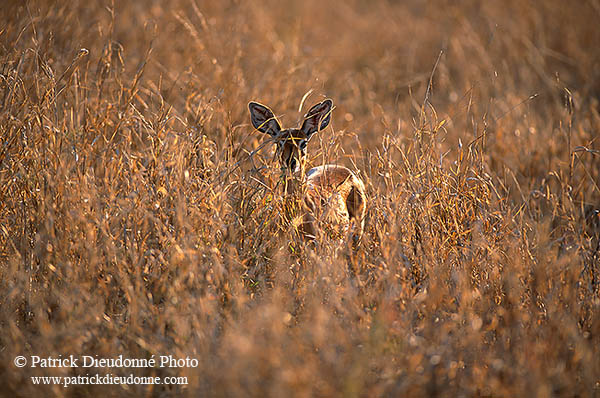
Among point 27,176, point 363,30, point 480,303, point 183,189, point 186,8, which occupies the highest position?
point 363,30

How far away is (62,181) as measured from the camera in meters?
3.57

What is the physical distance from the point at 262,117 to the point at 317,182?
0.62 meters

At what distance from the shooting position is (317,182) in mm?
4547

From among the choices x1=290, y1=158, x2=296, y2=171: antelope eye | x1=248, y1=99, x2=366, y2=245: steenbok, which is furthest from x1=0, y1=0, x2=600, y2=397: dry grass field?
x1=290, y1=158, x2=296, y2=171: antelope eye

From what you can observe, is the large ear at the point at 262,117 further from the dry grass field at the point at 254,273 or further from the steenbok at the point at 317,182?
the dry grass field at the point at 254,273

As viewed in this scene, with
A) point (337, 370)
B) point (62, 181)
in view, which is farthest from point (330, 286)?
point (62, 181)

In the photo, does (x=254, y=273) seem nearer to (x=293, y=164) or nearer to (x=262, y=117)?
(x=293, y=164)

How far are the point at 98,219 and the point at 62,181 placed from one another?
0.35m

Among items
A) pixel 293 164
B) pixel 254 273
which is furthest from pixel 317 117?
pixel 254 273

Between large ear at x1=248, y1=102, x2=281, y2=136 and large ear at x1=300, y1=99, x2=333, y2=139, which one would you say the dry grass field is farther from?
large ear at x1=248, y1=102, x2=281, y2=136

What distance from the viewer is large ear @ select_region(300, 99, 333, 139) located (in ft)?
14.0

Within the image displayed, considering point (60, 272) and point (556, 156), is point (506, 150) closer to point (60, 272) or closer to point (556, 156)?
point (556, 156)

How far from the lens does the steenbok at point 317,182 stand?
398cm

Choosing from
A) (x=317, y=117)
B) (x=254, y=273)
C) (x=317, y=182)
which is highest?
(x=317, y=117)
